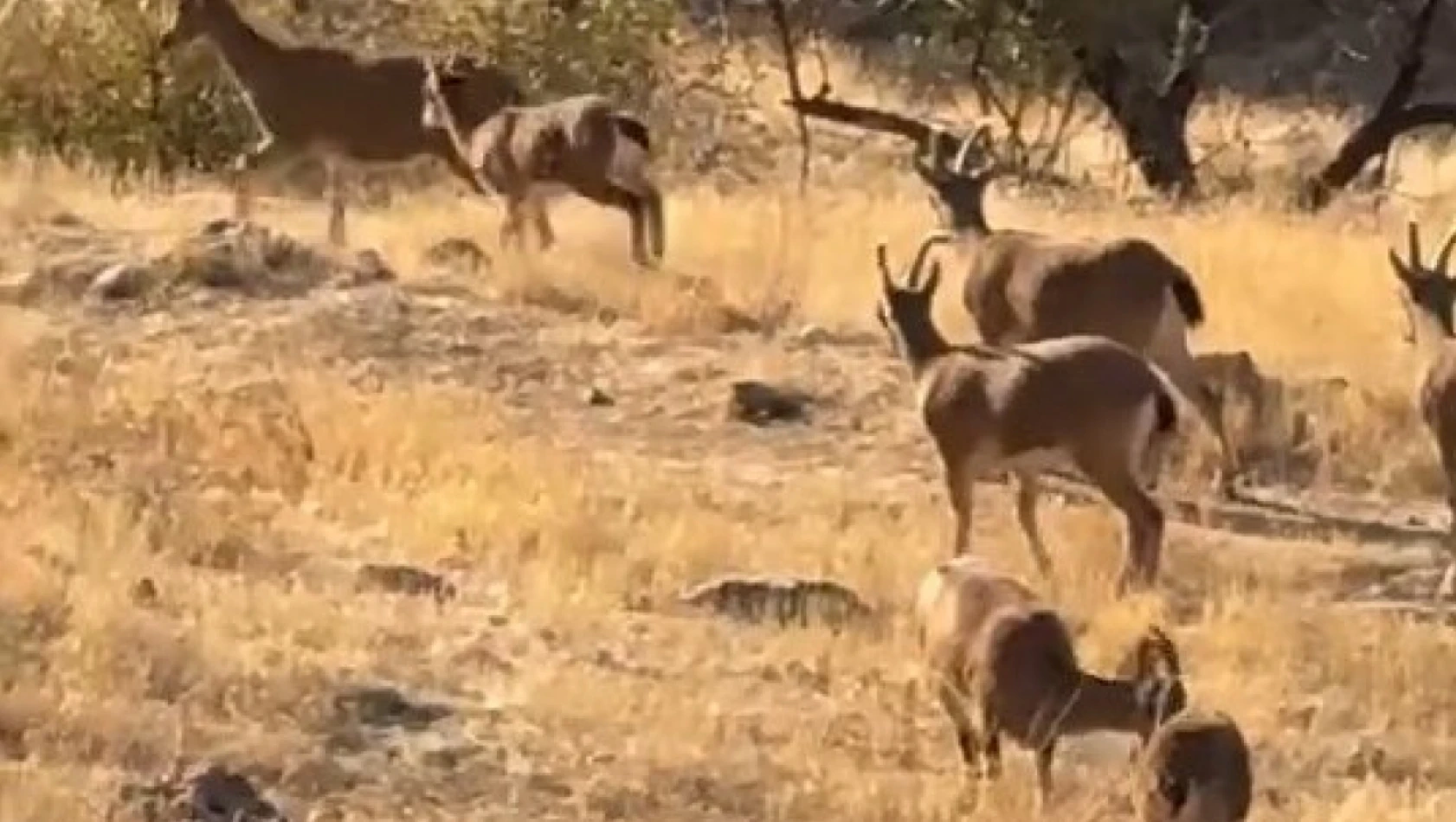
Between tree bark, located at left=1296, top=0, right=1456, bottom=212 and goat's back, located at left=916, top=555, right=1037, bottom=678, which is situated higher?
tree bark, located at left=1296, top=0, right=1456, bottom=212

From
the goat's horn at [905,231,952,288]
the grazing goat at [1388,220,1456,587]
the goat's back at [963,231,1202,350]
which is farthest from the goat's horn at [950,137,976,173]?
the grazing goat at [1388,220,1456,587]

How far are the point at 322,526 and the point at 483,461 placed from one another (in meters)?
1.25

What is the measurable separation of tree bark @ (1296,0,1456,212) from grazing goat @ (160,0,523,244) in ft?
29.2

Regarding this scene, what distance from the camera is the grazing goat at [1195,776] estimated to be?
8945 mm

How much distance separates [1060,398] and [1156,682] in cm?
329

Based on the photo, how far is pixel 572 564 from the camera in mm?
12391

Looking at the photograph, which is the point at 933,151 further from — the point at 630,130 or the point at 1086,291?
the point at 1086,291

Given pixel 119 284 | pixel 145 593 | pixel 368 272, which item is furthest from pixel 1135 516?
pixel 119 284

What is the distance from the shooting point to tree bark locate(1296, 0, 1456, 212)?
91.4 ft

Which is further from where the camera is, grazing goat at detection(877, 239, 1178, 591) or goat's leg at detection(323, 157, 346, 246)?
goat's leg at detection(323, 157, 346, 246)

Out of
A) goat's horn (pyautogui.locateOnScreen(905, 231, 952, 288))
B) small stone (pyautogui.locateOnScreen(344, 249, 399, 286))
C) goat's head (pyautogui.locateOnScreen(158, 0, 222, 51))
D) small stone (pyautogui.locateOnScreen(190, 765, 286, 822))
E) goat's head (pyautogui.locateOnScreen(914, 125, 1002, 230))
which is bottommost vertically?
small stone (pyautogui.locateOnScreen(190, 765, 286, 822))

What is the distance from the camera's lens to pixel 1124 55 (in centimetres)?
2875

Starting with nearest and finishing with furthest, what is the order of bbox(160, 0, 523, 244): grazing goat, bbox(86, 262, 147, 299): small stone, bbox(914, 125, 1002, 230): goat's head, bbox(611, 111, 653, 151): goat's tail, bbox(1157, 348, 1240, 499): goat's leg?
1. bbox(1157, 348, 1240, 499): goat's leg
2. bbox(914, 125, 1002, 230): goat's head
3. bbox(86, 262, 147, 299): small stone
4. bbox(611, 111, 653, 151): goat's tail
5. bbox(160, 0, 523, 244): grazing goat

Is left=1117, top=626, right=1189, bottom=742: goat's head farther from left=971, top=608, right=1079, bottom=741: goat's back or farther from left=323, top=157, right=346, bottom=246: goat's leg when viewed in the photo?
left=323, top=157, right=346, bottom=246: goat's leg
